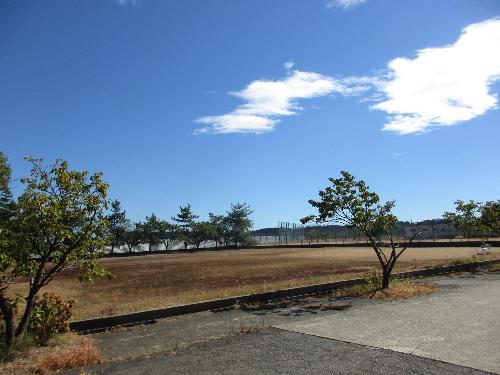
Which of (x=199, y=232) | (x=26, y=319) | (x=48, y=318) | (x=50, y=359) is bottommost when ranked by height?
(x=50, y=359)

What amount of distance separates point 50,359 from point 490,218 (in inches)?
842

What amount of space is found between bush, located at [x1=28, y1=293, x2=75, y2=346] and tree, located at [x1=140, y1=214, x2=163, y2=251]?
198 ft

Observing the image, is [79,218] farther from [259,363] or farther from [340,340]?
[340,340]

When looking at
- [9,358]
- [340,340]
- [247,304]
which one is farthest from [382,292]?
[9,358]

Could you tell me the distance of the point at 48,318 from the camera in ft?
27.7

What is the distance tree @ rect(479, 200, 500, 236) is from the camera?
21.9 m

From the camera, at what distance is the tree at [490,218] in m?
21.9

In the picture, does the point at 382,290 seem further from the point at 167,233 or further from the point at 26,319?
the point at 167,233

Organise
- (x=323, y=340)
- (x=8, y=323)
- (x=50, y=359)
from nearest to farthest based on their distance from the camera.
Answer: (x=50, y=359), (x=8, y=323), (x=323, y=340)

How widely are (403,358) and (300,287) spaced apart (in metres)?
7.28

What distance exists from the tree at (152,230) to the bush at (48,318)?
198ft

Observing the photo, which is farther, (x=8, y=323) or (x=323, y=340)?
(x=323, y=340)

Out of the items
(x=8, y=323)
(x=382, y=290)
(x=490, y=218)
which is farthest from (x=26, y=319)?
(x=490, y=218)

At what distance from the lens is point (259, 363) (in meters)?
6.75
